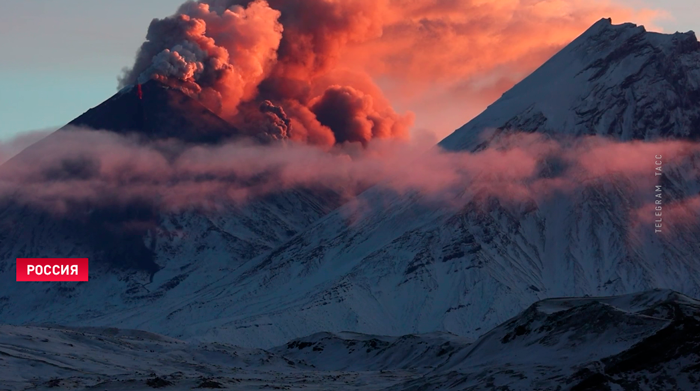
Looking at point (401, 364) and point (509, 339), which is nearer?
point (509, 339)

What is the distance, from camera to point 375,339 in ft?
503

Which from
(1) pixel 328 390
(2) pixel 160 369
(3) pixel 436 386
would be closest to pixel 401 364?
(2) pixel 160 369

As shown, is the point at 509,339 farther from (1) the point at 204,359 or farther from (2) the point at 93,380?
(1) the point at 204,359

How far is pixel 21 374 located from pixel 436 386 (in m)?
39.5

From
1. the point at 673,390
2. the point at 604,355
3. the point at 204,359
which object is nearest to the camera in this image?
the point at 673,390

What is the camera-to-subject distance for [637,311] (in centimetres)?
8631

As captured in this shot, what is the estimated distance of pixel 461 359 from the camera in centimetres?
9175

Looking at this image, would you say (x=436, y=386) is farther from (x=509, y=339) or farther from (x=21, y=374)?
(x=21, y=374)

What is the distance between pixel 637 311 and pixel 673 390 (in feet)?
69.0

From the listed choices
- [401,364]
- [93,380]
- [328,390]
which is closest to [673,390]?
[328,390]

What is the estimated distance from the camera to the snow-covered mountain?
225 ft

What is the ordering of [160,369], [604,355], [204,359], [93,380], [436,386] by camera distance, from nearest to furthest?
[604,355] → [436,386] → [93,380] → [160,369] → [204,359]

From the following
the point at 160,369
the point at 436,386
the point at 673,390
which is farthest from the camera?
the point at 160,369

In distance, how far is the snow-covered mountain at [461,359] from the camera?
68.7 meters
